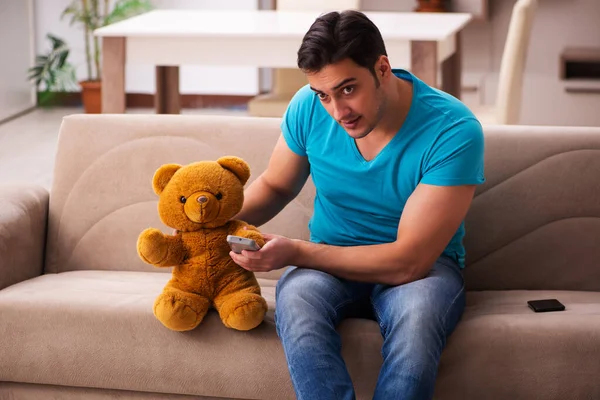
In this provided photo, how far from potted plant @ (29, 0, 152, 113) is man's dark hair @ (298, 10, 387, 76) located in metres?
4.41

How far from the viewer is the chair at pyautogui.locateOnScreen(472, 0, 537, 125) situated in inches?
140

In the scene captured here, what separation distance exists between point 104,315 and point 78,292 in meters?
0.14

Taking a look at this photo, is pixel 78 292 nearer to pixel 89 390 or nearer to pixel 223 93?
pixel 89 390

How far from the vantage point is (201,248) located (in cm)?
196

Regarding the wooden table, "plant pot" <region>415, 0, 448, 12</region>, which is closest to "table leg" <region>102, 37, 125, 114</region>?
the wooden table

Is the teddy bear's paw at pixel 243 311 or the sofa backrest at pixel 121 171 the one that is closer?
the teddy bear's paw at pixel 243 311

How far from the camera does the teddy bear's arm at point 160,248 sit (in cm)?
192

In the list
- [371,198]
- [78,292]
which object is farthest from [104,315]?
[371,198]

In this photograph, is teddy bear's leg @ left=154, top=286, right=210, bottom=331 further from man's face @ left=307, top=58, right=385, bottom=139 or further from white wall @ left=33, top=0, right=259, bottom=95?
white wall @ left=33, top=0, right=259, bottom=95

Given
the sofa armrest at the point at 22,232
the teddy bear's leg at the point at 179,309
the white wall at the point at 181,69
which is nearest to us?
the teddy bear's leg at the point at 179,309

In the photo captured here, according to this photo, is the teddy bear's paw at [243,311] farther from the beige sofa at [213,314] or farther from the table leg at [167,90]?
the table leg at [167,90]

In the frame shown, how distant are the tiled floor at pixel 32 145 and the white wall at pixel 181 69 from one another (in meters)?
0.20

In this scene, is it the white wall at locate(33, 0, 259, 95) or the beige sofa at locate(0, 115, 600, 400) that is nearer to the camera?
the beige sofa at locate(0, 115, 600, 400)

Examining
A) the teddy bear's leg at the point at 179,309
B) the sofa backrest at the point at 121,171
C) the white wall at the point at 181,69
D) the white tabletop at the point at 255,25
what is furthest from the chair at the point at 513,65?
the white wall at the point at 181,69
